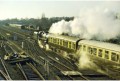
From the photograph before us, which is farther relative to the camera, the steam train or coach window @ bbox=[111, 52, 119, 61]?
the steam train

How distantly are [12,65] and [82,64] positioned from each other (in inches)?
197

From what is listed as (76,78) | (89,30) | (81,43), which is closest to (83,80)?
(76,78)

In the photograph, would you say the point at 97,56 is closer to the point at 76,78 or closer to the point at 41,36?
the point at 76,78

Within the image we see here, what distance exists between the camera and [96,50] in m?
15.8

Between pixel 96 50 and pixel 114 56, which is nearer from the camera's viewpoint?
pixel 114 56

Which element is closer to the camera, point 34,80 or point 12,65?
point 34,80

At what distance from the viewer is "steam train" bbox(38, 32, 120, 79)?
44.8ft

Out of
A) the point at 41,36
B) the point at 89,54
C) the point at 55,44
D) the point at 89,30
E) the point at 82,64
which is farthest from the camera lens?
the point at 41,36

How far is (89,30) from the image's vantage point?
2200 centimetres

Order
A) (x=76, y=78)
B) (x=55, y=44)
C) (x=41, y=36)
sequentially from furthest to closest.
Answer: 1. (x=41, y=36)
2. (x=55, y=44)
3. (x=76, y=78)

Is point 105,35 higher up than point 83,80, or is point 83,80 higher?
point 105,35

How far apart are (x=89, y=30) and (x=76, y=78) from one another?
331 inches

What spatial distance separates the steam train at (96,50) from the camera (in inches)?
537

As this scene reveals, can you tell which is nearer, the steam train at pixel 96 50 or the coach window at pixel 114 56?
the coach window at pixel 114 56
